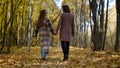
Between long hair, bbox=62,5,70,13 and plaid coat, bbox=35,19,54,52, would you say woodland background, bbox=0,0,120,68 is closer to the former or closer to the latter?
plaid coat, bbox=35,19,54,52

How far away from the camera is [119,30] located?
66.5 ft

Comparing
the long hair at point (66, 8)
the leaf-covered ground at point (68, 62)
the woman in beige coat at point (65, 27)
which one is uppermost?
the long hair at point (66, 8)

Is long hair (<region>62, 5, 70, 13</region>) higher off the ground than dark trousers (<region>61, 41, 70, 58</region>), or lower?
higher

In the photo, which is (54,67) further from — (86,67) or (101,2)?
(101,2)

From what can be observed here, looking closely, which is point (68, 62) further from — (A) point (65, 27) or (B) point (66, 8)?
(B) point (66, 8)

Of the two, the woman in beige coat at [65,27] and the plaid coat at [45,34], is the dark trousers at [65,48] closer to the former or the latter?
the woman in beige coat at [65,27]

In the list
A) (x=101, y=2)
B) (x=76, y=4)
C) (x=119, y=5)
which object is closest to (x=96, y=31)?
(x=101, y=2)

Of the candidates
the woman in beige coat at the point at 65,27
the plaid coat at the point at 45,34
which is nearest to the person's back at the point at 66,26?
the woman in beige coat at the point at 65,27

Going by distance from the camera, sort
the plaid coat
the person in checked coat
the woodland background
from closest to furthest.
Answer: the woodland background < the person in checked coat < the plaid coat

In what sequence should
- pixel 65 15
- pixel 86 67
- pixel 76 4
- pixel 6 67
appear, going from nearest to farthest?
pixel 86 67, pixel 6 67, pixel 65 15, pixel 76 4

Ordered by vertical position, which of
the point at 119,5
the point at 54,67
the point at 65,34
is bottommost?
the point at 54,67

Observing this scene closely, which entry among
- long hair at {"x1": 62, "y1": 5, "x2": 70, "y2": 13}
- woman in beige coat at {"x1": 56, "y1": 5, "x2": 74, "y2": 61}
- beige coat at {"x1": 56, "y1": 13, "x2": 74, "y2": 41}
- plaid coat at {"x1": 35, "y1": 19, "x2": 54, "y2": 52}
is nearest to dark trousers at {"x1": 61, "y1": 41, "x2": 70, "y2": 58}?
woman in beige coat at {"x1": 56, "y1": 5, "x2": 74, "y2": 61}

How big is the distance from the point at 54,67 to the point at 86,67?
1.24m

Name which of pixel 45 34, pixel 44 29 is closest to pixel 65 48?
pixel 45 34
